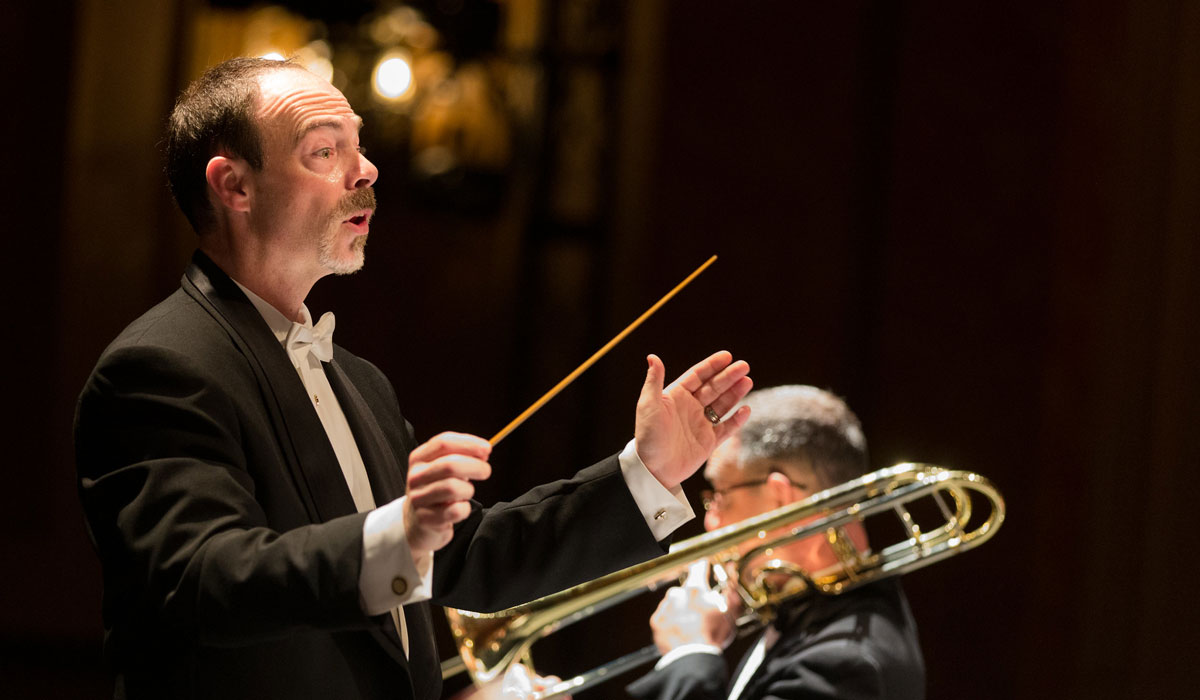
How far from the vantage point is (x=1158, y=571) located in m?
3.12

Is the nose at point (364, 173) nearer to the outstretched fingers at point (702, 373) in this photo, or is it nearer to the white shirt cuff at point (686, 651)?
the outstretched fingers at point (702, 373)

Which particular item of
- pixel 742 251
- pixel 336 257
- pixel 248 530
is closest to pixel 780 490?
pixel 336 257

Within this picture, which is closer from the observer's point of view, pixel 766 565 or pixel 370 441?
pixel 370 441

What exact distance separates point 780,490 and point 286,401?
3.82 ft

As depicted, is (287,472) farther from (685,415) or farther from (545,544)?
(685,415)

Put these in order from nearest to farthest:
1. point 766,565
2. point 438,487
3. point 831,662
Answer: point 438,487, point 831,662, point 766,565

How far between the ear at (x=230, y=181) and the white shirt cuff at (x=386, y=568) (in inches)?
23.6

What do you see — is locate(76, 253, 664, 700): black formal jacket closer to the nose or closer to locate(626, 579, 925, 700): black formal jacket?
the nose

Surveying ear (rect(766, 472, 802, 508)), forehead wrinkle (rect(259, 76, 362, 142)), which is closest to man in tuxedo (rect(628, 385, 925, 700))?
ear (rect(766, 472, 802, 508))

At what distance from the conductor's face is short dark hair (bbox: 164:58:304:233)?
20mm

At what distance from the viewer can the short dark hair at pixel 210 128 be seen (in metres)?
1.79

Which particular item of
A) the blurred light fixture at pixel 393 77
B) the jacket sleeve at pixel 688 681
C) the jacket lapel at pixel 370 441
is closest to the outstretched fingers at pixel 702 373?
the jacket lapel at pixel 370 441

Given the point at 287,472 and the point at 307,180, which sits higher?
the point at 307,180

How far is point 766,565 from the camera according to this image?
98.6 inches
